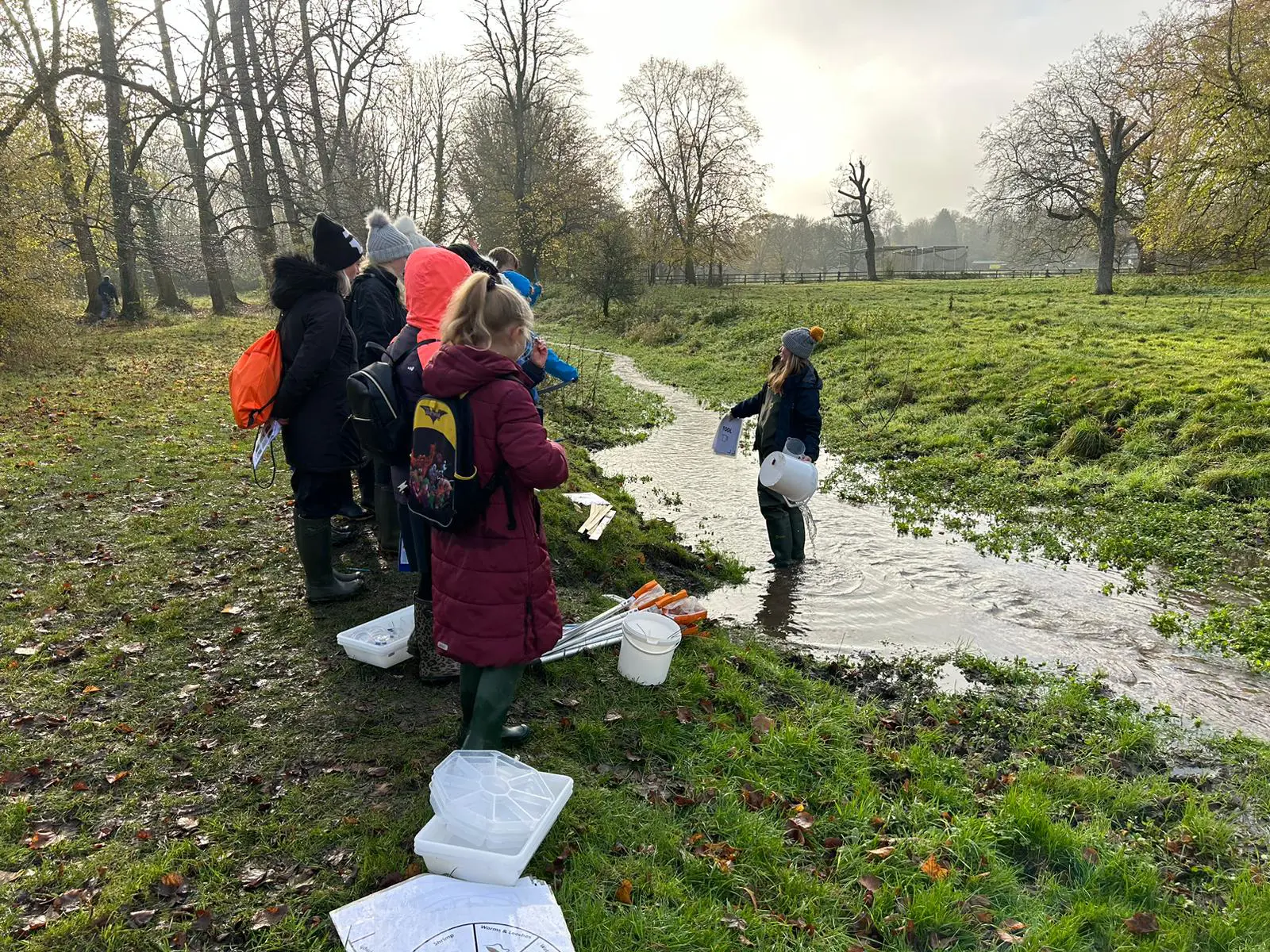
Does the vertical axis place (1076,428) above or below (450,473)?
below

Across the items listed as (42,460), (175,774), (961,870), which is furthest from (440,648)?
(42,460)

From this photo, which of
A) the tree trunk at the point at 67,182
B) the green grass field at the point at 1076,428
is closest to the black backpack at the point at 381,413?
the green grass field at the point at 1076,428

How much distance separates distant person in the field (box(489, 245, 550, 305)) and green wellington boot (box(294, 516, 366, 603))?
87.9 inches

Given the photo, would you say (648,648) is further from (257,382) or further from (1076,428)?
(1076,428)

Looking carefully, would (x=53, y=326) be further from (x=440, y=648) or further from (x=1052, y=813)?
(x=1052, y=813)

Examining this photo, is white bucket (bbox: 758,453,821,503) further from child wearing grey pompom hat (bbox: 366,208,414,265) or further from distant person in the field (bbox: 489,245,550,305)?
child wearing grey pompom hat (bbox: 366,208,414,265)

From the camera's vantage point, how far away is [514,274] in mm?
5734

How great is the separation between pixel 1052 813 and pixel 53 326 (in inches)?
679

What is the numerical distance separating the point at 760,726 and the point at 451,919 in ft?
7.23

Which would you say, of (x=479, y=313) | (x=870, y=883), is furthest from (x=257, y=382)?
(x=870, y=883)

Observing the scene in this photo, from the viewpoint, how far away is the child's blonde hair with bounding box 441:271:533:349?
286cm

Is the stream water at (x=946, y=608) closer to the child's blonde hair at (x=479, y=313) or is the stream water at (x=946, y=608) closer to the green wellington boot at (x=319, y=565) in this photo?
the green wellington boot at (x=319, y=565)

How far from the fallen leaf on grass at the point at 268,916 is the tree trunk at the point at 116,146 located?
1575 cm

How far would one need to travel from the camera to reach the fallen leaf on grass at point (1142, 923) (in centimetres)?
286
